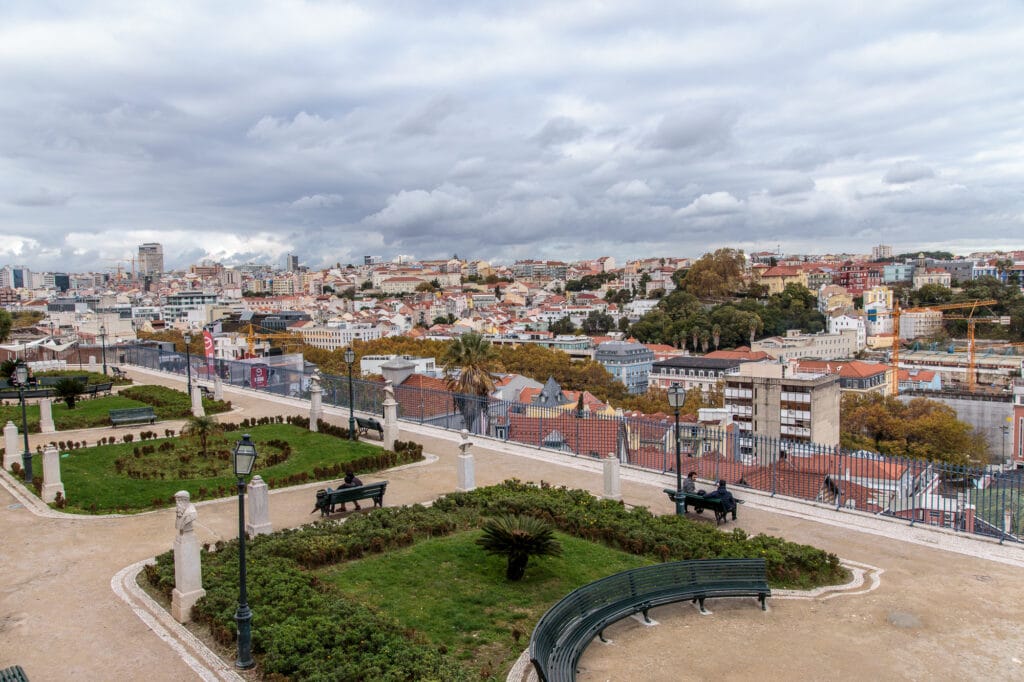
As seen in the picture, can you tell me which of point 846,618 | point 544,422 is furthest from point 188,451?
point 846,618

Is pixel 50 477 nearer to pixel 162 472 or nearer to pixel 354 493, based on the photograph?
pixel 162 472

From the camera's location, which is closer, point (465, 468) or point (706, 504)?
point (706, 504)

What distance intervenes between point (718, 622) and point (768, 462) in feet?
21.4

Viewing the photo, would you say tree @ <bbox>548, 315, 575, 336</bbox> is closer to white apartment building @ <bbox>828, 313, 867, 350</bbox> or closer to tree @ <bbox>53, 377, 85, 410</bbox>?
white apartment building @ <bbox>828, 313, 867, 350</bbox>

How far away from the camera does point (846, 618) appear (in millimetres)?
8273

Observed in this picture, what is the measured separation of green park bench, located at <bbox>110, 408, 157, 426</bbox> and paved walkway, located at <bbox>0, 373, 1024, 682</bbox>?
9.40 meters

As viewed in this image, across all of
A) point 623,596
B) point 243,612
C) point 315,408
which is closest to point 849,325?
point 315,408

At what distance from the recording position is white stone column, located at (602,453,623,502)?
12.7m

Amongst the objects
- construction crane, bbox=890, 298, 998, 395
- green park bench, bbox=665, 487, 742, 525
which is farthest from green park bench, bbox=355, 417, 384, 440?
construction crane, bbox=890, 298, 998, 395

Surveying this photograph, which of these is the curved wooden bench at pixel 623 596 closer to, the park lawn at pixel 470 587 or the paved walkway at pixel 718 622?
the paved walkway at pixel 718 622

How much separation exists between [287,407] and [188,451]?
6603 mm

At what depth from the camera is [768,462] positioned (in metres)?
14.1

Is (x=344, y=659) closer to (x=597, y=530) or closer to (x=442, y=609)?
(x=442, y=609)

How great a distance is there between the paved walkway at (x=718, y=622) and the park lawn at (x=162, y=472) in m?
1.05
